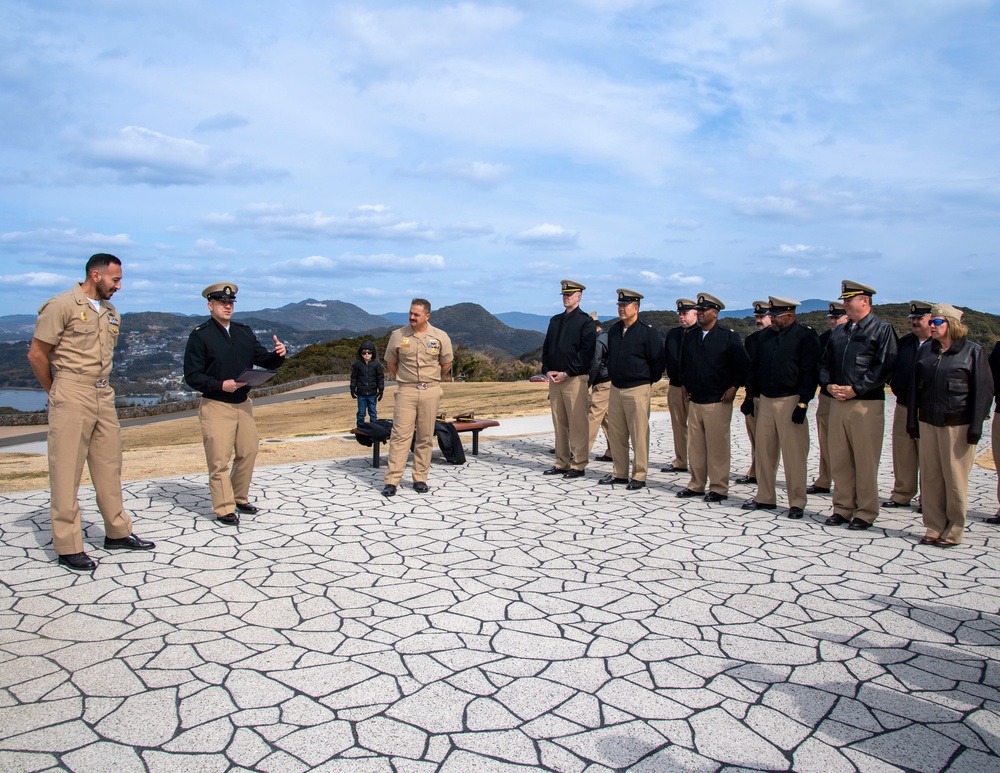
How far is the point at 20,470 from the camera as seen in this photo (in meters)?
9.79

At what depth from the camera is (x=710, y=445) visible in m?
8.15

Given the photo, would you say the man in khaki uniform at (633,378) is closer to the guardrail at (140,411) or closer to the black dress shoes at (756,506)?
the black dress shoes at (756,506)

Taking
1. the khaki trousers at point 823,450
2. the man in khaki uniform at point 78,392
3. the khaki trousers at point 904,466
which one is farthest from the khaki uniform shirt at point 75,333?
the khaki trousers at point 904,466

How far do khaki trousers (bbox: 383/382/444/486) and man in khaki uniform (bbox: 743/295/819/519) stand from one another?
3.45 meters

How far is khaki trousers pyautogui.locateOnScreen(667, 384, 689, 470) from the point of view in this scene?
9.94m

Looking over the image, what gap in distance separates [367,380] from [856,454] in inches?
359

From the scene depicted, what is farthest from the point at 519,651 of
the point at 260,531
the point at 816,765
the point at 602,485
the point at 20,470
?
the point at 20,470

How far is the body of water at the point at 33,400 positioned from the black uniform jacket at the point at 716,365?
15.8 meters

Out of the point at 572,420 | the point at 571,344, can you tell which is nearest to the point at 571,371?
the point at 571,344

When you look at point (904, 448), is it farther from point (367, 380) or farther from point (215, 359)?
point (367, 380)

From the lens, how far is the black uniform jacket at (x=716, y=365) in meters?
8.04

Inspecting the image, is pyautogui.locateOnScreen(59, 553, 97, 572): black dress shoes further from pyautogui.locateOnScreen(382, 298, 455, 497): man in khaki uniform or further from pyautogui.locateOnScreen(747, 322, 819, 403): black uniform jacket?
pyautogui.locateOnScreen(747, 322, 819, 403): black uniform jacket

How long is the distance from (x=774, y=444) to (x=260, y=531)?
5.11m

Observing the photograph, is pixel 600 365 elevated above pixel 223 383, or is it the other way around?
pixel 600 365
